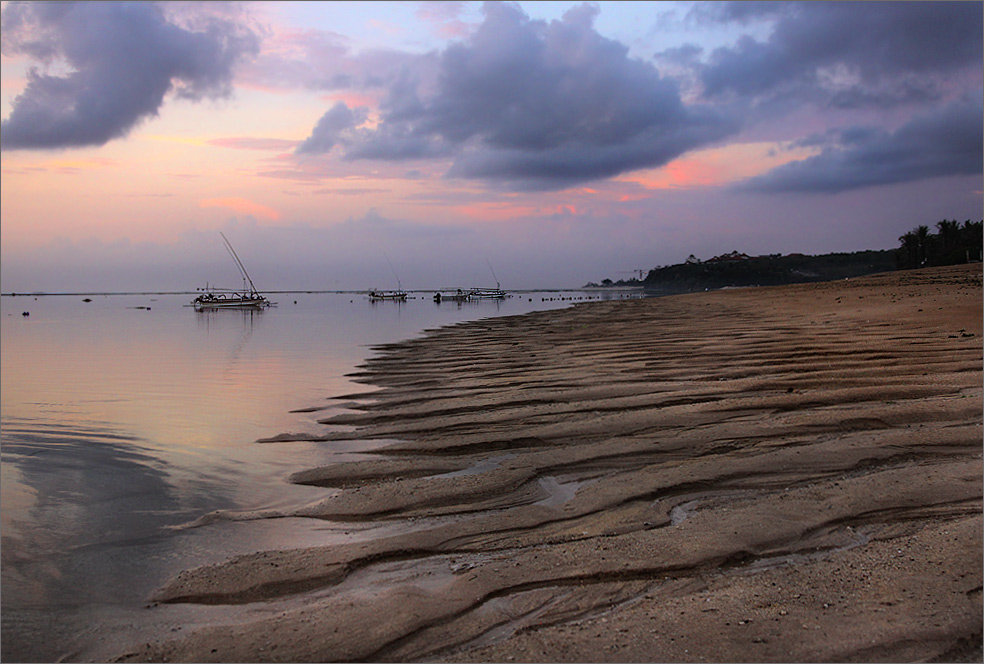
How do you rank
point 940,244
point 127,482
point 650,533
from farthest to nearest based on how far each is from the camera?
point 940,244, point 127,482, point 650,533

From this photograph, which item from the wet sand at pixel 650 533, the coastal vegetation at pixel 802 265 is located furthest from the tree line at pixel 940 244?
the wet sand at pixel 650 533

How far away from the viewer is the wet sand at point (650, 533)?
3412 millimetres

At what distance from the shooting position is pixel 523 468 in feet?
21.7

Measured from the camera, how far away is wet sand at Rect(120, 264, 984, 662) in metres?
3.41

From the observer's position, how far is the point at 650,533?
4.67m

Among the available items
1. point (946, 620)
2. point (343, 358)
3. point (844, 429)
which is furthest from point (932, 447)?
point (343, 358)

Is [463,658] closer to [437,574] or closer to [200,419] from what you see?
[437,574]

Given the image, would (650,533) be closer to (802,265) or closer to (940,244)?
(940,244)

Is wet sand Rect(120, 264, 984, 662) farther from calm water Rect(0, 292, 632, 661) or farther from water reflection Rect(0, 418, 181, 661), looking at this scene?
water reflection Rect(0, 418, 181, 661)

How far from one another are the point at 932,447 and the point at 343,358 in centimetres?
1696

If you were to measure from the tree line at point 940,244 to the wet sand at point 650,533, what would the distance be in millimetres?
57592

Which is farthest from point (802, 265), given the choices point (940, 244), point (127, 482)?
point (127, 482)

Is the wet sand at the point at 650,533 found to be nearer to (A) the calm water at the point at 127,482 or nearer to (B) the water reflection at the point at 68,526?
(A) the calm water at the point at 127,482

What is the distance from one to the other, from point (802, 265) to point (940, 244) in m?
60.6
